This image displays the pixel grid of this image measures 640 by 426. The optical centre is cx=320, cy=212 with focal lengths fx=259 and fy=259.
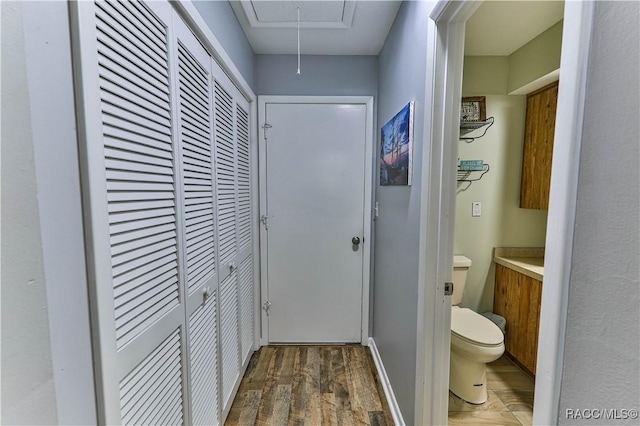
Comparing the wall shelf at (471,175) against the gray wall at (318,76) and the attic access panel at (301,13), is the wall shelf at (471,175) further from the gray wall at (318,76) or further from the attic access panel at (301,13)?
the attic access panel at (301,13)

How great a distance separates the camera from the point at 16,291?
439mm

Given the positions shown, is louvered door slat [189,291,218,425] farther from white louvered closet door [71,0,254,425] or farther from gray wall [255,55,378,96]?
gray wall [255,55,378,96]

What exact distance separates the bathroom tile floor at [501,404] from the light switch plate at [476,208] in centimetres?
119

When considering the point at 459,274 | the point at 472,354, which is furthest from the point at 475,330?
the point at 459,274

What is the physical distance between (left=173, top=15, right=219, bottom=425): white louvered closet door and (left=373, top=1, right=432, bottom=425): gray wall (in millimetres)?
996

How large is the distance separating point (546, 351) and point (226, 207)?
4.78ft

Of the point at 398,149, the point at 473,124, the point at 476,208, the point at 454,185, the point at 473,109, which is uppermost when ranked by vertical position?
the point at 473,109

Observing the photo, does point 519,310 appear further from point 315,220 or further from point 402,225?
point 315,220

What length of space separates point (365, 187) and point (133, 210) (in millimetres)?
1707

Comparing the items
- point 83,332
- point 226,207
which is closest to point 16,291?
point 83,332

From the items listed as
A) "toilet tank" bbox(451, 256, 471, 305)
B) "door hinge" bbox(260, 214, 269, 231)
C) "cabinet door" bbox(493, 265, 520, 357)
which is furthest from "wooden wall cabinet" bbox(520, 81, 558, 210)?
"door hinge" bbox(260, 214, 269, 231)

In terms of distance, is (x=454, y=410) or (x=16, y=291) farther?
(x=454, y=410)

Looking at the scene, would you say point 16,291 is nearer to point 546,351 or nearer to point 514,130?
point 546,351

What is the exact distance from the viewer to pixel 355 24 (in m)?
1.70
